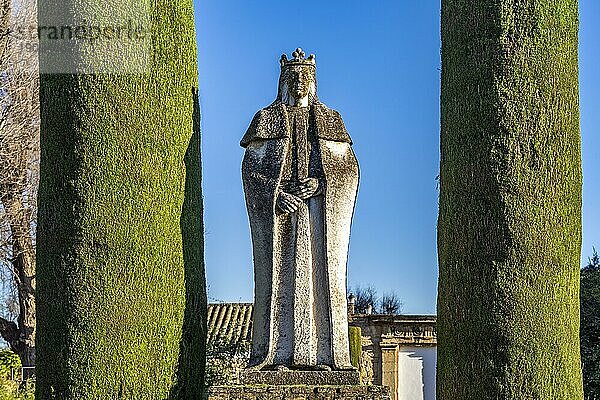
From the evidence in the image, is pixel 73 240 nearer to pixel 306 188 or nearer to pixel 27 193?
pixel 306 188

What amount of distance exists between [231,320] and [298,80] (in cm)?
1816

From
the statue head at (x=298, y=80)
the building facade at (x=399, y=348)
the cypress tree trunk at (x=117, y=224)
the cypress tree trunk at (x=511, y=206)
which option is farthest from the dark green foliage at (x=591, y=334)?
the statue head at (x=298, y=80)

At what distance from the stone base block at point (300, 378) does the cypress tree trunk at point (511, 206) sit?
127cm

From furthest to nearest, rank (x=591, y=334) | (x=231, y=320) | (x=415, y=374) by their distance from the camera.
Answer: (x=231, y=320) < (x=415, y=374) < (x=591, y=334)

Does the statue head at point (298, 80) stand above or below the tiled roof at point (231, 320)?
above

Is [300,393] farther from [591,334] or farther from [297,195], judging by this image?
[591,334]

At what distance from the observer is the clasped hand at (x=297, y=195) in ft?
24.1

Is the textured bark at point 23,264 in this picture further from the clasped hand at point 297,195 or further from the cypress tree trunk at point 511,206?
the cypress tree trunk at point 511,206

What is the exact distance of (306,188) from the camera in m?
7.38

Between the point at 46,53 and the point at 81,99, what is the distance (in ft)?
2.03

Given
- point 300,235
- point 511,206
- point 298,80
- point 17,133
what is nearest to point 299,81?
point 298,80

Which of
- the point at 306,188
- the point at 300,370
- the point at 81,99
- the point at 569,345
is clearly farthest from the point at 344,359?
the point at 81,99

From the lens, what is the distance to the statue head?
7551mm

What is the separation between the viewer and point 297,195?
7.38 m
